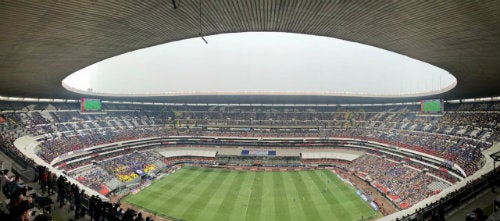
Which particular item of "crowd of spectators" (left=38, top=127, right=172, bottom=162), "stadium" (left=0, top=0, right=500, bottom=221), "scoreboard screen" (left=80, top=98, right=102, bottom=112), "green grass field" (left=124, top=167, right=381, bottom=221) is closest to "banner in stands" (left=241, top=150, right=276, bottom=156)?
"stadium" (left=0, top=0, right=500, bottom=221)

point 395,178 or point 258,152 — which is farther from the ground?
point 395,178

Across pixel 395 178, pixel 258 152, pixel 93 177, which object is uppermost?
pixel 93 177

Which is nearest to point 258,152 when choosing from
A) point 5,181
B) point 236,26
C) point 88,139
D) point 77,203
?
point 88,139

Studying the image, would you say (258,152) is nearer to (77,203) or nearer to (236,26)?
(236,26)

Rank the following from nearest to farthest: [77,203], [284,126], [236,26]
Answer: [77,203], [236,26], [284,126]

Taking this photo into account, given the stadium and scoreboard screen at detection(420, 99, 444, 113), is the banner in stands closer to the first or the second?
the stadium

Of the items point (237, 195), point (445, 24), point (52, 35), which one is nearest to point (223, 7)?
point (52, 35)
